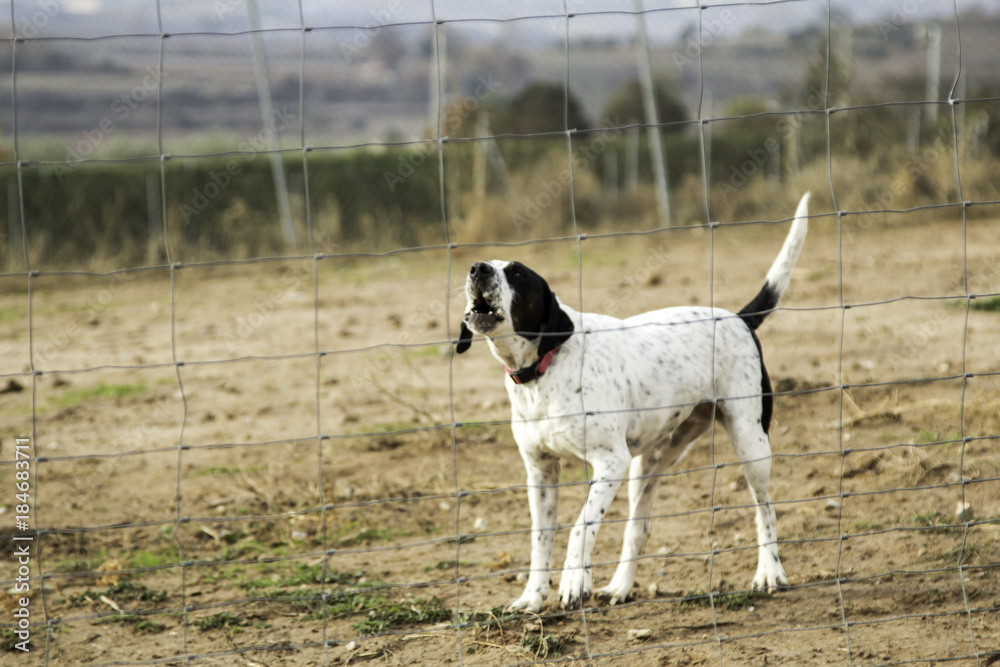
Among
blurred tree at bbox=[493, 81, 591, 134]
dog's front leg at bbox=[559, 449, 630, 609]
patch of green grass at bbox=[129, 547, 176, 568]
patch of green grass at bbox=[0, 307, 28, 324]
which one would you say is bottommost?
patch of green grass at bbox=[129, 547, 176, 568]

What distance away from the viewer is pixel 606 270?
10195mm

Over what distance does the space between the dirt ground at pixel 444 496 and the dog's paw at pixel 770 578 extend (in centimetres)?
10

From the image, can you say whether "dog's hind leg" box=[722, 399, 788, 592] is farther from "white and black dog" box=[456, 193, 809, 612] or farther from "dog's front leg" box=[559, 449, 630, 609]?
"dog's front leg" box=[559, 449, 630, 609]

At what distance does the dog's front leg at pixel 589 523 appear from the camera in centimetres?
333

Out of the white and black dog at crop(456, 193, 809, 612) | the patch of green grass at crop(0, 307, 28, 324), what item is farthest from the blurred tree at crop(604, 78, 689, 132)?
the white and black dog at crop(456, 193, 809, 612)

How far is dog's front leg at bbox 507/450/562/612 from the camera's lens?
354 cm

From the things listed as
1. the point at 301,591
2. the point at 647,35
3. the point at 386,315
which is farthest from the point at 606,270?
the point at 301,591

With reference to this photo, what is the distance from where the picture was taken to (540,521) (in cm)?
362

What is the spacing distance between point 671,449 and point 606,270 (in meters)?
6.27

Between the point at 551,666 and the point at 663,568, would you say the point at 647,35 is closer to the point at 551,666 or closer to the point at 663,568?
the point at 663,568

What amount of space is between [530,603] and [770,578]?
99 centimetres

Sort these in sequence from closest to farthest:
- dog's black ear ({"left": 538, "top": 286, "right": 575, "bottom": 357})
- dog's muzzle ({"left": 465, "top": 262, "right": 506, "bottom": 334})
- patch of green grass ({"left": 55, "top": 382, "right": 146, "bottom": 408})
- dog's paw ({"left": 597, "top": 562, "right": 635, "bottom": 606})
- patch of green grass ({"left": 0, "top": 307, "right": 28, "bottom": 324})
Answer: dog's muzzle ({"left": 465, "top": 262, "right": 506, "bottom": 334}) < dog's black ear ({"left": 538, "top": 286, "right": 575, "bottom": 357}) < dog's paw ({"left": 597, "top": 562, "right": 635, "bottom": 606}) < patch of green grass ({"left": 55, "top": 382, "right": 146, "bottom": 408}) < patch of green grass ({"left": 0, "top": 307, "right": 28, "bottom": 324})

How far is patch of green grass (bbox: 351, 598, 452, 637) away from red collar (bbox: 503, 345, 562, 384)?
979mm

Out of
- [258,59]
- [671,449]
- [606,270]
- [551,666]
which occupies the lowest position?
[551,666]
